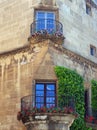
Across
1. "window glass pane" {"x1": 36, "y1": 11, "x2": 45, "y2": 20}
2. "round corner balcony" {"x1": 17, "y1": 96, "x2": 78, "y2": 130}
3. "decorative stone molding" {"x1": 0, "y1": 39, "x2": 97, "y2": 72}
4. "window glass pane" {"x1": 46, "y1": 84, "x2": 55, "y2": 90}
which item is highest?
"window glass pane" {"x1": 36, "y1": 11, "x2": 45, "y2": 20}

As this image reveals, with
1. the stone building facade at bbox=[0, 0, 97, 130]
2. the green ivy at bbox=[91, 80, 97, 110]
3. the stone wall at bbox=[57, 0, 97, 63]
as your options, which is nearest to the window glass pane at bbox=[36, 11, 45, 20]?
the stone building facade at bbox=[0, 0, 97, 130]

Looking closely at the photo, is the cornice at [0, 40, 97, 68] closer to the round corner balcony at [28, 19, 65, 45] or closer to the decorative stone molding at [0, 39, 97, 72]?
the decorative stone molding at [0, 39, 97, 72]

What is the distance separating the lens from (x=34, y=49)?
72.1ft

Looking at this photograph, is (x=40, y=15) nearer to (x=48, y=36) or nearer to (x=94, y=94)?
(x=48, y=36)

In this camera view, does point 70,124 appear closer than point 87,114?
Yes

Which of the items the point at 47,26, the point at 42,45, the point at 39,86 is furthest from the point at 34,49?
the point at 39,86

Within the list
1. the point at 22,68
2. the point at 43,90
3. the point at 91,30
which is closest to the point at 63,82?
the point at 43,90

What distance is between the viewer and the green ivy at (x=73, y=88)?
21219 mm

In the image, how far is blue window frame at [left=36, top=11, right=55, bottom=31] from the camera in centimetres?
2265

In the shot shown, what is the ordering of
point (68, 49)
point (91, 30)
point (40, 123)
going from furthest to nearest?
point (91, 30)
point (68, 49)
point (40, 123)

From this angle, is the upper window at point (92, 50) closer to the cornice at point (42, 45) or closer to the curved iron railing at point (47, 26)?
the cornice at point (42, 45)

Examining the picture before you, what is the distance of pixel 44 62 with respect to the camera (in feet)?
70.6

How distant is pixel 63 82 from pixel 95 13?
26.1 feet

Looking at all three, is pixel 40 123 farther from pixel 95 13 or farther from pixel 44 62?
pixel 95 13
